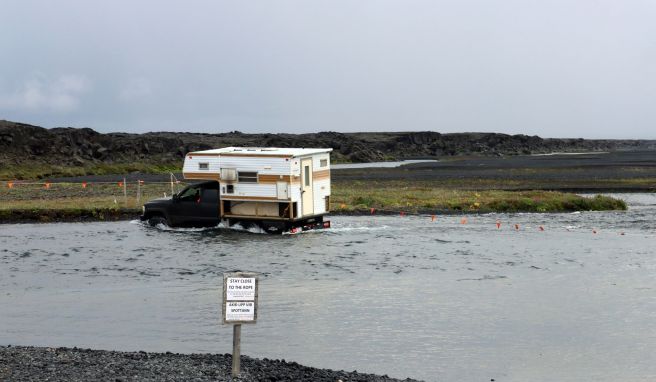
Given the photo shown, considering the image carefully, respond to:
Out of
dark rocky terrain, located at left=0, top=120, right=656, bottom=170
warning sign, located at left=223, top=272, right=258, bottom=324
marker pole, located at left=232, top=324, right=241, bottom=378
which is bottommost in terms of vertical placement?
marker pole, located at left=232, top=324, right=241, bottom=378

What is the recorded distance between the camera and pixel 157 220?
35.7 meters

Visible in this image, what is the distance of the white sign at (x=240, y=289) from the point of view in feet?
43.2

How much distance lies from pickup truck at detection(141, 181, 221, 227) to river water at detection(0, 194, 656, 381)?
20.8 inches

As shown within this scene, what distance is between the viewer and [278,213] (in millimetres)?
33219

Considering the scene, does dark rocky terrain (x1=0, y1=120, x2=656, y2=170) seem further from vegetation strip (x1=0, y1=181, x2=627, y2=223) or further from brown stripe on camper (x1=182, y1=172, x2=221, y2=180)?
brown stripe on camper (x1=182, y1=172, x2=221, y2=180)

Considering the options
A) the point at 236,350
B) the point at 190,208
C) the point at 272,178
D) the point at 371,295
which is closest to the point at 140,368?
the point at 236,350

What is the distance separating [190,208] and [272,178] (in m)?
4.26

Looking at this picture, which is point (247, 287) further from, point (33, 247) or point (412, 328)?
point (33, 247)

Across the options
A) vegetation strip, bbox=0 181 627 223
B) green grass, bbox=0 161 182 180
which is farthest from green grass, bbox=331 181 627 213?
green grass, bbox=0 161 182 180

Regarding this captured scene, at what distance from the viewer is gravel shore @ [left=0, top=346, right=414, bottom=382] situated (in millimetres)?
13188

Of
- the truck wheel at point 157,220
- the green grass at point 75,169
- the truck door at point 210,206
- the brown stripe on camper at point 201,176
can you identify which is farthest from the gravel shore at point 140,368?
the green grass at point 75,169

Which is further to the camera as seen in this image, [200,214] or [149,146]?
[149,146]

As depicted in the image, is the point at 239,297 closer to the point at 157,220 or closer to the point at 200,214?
the point at 200,214

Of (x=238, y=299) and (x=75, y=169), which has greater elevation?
(x=75, y=169)
